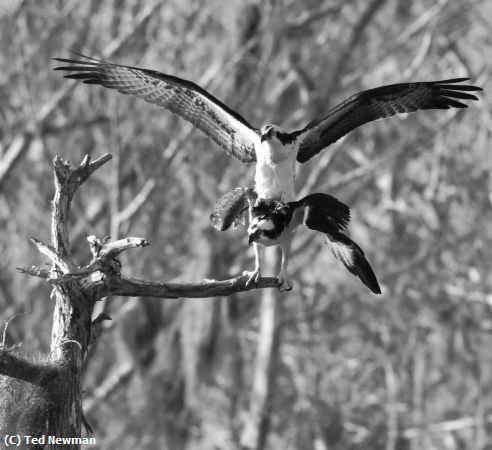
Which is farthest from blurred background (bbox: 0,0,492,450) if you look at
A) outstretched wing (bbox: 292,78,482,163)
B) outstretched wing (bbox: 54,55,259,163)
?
outstretched wing (bbox: 292,78,482,163)

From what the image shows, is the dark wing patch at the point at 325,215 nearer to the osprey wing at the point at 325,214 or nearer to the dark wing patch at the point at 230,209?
the osprey wing at the point at 325,214

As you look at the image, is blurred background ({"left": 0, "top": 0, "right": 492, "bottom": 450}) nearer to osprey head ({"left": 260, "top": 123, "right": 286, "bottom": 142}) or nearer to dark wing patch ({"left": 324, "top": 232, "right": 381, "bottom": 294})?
osprey head ({"left": 260, "top": 123, "right": 286, "bottom": 142})

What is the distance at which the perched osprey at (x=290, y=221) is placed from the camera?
556cm

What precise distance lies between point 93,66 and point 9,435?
134 inches

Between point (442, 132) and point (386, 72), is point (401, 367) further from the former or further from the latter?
point (386, 72)

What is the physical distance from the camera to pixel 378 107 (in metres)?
7.22

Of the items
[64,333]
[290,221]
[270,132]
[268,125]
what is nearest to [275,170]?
[270,132]

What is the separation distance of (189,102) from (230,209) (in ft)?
5.61

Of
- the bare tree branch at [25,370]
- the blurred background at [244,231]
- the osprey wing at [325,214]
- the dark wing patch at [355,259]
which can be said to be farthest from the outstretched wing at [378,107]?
the blurred background at [244,231]

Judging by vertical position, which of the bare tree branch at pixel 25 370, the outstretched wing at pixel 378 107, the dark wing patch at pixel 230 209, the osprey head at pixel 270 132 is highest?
the outstretched wing at pixel 378 107

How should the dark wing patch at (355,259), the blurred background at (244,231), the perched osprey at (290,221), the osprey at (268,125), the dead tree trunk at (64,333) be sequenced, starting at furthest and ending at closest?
the blurred background at (244,231) < the osprey at (268,125) < the perched osprey at (290,221) < the dark wing patch at (355,259) < the dead tree trunk at (64,333)

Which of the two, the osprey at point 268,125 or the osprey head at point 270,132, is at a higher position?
the osprey at point 268,125

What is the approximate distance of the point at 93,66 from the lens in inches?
292

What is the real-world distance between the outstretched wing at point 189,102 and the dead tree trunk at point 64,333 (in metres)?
1.91
